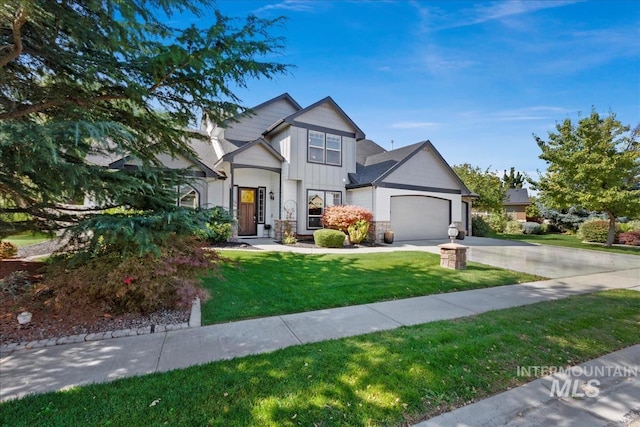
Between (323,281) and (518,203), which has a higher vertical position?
(518,203)

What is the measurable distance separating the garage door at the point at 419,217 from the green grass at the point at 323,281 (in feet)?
19.4

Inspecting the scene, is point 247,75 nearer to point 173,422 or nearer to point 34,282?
point 173,422

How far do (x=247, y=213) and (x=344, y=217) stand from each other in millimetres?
5245

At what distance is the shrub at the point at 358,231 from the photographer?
42.7 ft

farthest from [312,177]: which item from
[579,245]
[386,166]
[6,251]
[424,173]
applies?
[579,245]

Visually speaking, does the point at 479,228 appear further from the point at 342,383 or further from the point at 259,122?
the point at 342,383

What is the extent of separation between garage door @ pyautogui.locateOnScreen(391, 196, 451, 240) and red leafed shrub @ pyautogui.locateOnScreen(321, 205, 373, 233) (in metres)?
2.53

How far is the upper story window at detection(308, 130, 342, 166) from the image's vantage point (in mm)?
14680

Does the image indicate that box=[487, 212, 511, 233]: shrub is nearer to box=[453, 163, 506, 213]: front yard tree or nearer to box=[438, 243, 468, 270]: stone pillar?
box=[453, 163, 506, 213]: front yard tree

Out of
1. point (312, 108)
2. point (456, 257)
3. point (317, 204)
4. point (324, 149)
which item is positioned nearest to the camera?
point (456, 257)

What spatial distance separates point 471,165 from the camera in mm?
24438

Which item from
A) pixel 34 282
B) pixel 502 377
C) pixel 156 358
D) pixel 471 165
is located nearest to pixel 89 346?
pixel 156 358

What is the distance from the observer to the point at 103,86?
4.11m

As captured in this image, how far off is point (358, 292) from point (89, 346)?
4511mm
